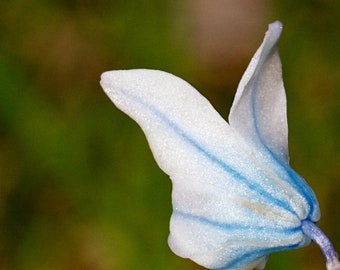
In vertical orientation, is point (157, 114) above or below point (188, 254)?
above

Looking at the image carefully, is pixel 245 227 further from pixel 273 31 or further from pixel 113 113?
pixel 113 113

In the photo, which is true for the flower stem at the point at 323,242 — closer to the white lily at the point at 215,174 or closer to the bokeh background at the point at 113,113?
the white lily at the point at 215,174

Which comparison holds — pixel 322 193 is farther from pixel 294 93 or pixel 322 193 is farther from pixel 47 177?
pixel 47 177

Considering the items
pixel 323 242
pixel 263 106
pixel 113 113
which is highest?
pixel 263 106

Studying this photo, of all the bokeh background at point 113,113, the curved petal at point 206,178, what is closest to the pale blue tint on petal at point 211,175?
the curved petal at point 206,178

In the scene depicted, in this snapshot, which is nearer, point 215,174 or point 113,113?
point 215,174

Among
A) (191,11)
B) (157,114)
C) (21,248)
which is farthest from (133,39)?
(157,114)

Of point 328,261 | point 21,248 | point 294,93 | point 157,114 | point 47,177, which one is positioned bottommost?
point 21,248

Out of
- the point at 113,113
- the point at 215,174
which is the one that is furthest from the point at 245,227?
the point at 113,113
